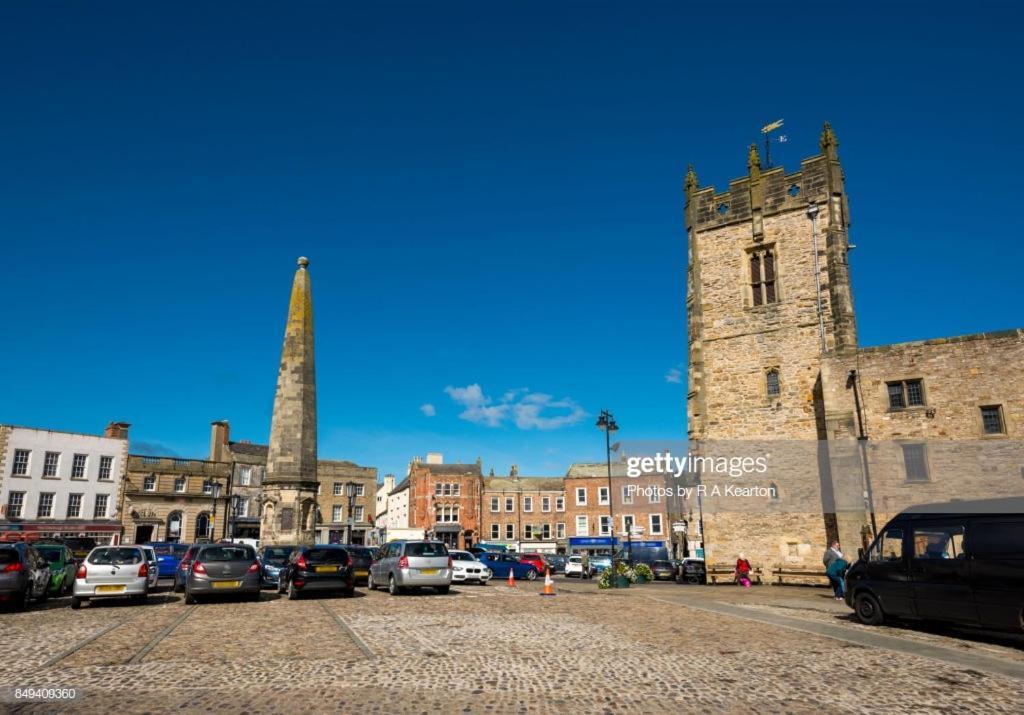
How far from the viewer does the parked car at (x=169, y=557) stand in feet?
82.0

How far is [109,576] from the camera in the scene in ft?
49.0

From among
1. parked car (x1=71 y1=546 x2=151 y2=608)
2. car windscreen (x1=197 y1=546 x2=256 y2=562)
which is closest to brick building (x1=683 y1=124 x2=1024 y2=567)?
car windscreen (x1=197 y1=546 x2=256 y2=562)

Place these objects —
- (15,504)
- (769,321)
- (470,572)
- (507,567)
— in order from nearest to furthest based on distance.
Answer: (470,572), (769,321), (507,567), (15,504)

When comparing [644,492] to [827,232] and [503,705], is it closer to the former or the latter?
[827,232]

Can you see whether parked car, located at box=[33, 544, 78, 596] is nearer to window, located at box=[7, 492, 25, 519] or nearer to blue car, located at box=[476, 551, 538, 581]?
blue car, located at box=[476, 551, 538, 581]

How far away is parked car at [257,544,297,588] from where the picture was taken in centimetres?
2094

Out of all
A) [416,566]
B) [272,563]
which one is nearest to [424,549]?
[416,566]

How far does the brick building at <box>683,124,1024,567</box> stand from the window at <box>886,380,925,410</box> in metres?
0.04

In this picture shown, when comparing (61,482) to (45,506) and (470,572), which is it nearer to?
(45,506)

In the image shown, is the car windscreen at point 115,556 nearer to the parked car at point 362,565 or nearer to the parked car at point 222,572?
the parked car at point 222,572

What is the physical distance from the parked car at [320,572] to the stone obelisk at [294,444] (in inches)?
339

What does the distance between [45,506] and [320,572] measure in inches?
1445

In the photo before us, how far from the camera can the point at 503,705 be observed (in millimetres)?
6254

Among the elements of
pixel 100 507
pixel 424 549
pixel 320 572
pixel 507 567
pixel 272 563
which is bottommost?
pixel 507 567
